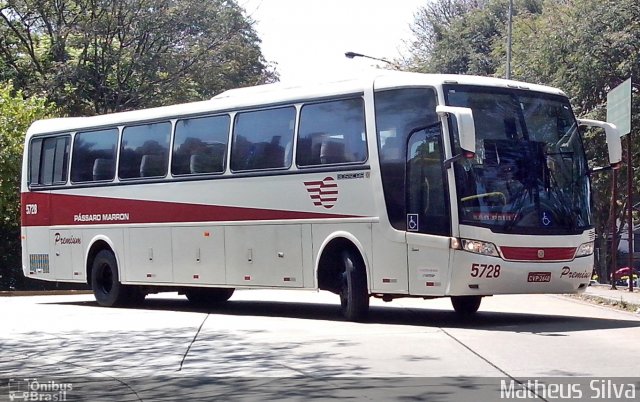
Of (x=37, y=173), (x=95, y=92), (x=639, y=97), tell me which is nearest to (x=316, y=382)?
(x=37, y=173)

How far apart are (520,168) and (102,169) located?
8.87 m

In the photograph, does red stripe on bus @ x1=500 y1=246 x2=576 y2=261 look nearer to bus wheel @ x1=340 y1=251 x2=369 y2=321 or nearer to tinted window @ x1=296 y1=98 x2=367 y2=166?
bus wheel @ x1=340 y1=251 x2=369 y2=321

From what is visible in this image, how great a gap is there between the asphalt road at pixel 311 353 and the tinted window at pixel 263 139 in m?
2.40

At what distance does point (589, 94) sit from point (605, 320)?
65.9 feet

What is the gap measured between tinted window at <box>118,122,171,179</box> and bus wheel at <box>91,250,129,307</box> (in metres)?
1.64

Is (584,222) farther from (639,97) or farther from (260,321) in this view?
(639,97)

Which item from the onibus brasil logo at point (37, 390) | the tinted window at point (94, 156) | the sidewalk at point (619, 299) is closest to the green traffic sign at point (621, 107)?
the sidewalk at point (619, 299)

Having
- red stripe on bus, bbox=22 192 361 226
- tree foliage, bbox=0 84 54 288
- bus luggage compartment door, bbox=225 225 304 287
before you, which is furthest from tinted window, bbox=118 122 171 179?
tree foliage, bbox=0 84 54 288

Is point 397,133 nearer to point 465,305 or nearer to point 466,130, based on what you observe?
point 466,130

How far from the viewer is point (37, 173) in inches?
905

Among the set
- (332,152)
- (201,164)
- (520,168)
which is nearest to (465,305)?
(520,168)

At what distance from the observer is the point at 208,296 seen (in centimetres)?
2208

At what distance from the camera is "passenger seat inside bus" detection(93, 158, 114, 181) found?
21109mm

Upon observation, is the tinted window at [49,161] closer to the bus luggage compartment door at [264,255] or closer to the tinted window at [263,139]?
the bus luggage compartment door at [264,255]
